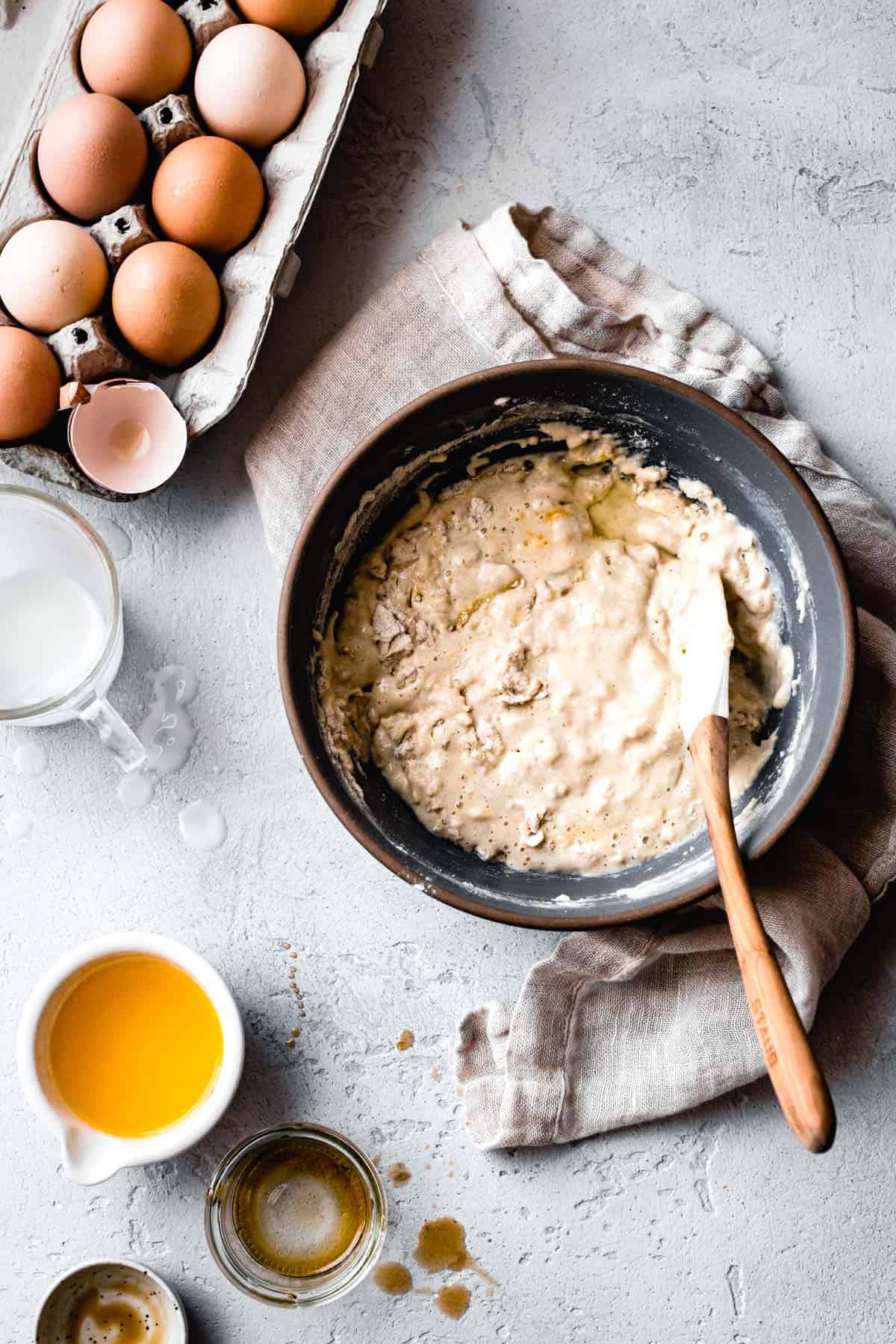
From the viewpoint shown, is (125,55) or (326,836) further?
(326,836)

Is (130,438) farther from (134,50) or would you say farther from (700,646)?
(700,646)

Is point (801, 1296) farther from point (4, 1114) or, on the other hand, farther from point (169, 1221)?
point (4, 1114)

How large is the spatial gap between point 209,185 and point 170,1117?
124cm

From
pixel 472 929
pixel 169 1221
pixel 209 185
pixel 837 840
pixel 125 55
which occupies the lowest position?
pixel 169 1221

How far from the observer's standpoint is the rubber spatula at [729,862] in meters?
1.15

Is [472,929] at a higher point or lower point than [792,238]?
lower

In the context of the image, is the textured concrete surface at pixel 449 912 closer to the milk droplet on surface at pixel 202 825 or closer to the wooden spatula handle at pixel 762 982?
the milk droplet on surface at pixel 202 825

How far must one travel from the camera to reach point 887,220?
68.1 inches

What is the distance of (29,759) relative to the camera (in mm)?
1686

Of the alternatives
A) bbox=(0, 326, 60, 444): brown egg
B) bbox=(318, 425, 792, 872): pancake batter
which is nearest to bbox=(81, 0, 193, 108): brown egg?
bbox=(0, 326, 60, 444): brown egg

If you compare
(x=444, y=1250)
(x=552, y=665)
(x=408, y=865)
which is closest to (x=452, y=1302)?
(x=444, y=1250)

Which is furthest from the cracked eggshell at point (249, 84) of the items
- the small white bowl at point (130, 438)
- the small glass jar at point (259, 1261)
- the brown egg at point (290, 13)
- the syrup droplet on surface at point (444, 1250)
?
the syrup droplet on surface at point (444, 1250)

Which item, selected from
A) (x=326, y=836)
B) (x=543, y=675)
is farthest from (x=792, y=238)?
(x=326, y=836)

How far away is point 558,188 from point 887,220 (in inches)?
18.9
